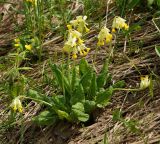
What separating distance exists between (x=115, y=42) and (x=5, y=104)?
82 cm

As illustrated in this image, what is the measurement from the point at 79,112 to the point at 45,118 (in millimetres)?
198

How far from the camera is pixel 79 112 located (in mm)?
2498

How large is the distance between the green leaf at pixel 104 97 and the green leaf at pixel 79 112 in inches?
3.9

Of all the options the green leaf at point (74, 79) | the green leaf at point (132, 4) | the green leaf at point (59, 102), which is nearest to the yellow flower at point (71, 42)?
the green leaf at point (74, 79)

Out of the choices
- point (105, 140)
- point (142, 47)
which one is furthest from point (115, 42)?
point (105, 140)

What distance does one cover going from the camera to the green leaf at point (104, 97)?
8.37 ft

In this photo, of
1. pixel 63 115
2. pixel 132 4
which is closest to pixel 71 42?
pixel 63 115

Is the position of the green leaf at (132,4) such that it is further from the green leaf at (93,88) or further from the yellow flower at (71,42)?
the yellow flower at (71,42)

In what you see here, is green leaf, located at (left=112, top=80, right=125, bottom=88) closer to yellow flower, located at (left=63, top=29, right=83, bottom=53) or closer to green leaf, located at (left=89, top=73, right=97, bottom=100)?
green leaf, located at (left=89, top=73, right=97, bottom=100)

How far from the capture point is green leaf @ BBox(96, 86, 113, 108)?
2551 millimetres

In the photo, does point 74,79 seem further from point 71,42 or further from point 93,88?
point 71,42

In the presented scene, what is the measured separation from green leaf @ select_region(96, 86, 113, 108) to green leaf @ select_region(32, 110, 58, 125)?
0.25 m

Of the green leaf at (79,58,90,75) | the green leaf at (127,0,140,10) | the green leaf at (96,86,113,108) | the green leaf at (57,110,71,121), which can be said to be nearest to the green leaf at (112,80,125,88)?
the green leaf at (96,86,113,108)

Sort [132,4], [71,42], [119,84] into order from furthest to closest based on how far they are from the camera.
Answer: [132,4] < [119,84] < [71,42]
